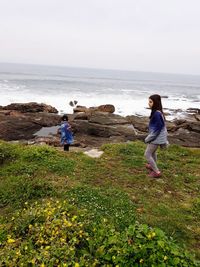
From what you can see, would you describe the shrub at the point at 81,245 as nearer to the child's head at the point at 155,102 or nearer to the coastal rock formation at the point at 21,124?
the child's head at the point at 155,102

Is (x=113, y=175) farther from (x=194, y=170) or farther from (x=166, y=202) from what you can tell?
(x=194, y=170)

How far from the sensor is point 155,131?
797 cm

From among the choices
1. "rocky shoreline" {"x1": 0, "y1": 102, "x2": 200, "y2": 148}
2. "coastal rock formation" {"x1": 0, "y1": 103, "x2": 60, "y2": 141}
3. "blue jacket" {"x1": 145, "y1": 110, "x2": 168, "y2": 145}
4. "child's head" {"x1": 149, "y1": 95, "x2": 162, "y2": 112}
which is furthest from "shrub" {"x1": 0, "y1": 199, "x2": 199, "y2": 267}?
"coastal rock formation" {"x1": 0, "y1": 103, "x2": 60, "y2": 141}

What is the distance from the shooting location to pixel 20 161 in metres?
8.72

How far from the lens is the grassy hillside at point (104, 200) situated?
4.46 m

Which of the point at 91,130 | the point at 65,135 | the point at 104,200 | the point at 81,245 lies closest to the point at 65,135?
the point at 65,135

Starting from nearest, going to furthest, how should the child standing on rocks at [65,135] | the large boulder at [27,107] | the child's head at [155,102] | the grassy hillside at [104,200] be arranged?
1. the grassy hillside at [104,200]
2. the child's head at [155,102]
3. the child standing on rocks at [65,135]
4. the large boulder at [27,107]

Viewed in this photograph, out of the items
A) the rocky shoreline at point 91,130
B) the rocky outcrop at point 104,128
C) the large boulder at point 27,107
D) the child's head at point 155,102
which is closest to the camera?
the child's head at point 155,102

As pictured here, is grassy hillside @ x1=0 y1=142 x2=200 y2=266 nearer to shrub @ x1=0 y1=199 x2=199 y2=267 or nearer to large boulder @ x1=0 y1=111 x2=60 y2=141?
shrub @ x1=0 y1=199 x2=199 y2=267

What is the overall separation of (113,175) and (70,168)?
110cm

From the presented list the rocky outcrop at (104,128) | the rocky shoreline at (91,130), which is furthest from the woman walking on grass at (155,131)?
the rocky outcrop at (104,128)

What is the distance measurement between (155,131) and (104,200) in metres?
2.18

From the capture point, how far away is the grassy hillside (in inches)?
175

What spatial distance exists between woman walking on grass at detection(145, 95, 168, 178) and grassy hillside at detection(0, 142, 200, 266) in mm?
425
